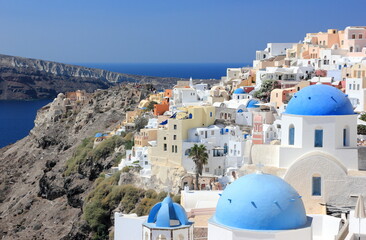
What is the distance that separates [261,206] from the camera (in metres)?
14.8

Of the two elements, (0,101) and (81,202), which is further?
(0,101)

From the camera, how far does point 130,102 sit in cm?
6712

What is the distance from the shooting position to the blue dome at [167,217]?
17.4 metres

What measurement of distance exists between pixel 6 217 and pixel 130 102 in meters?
19.4

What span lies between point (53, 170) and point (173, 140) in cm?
2242

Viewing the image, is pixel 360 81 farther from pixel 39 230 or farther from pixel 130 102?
pixel 130 102

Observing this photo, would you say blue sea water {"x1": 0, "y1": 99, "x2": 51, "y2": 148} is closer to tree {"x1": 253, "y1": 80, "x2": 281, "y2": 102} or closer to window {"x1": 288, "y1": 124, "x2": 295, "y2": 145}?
tree {"x1": 253, "y1": 80, "x2": 281, "y2": 102}

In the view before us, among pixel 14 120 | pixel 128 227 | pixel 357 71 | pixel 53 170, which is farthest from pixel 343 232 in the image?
pixel 14 120

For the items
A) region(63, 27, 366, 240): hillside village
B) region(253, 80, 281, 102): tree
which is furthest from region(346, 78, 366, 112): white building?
region(253, 80, 281, 102): tree

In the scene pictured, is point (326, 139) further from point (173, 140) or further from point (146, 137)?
point (146, 137)

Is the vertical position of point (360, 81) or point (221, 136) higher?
point (360, 81)

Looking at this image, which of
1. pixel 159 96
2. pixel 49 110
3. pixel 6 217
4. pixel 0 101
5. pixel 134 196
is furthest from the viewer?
pixel 0 101

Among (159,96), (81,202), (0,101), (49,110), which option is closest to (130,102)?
(159,96)

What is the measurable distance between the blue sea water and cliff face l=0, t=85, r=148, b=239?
1911cm
